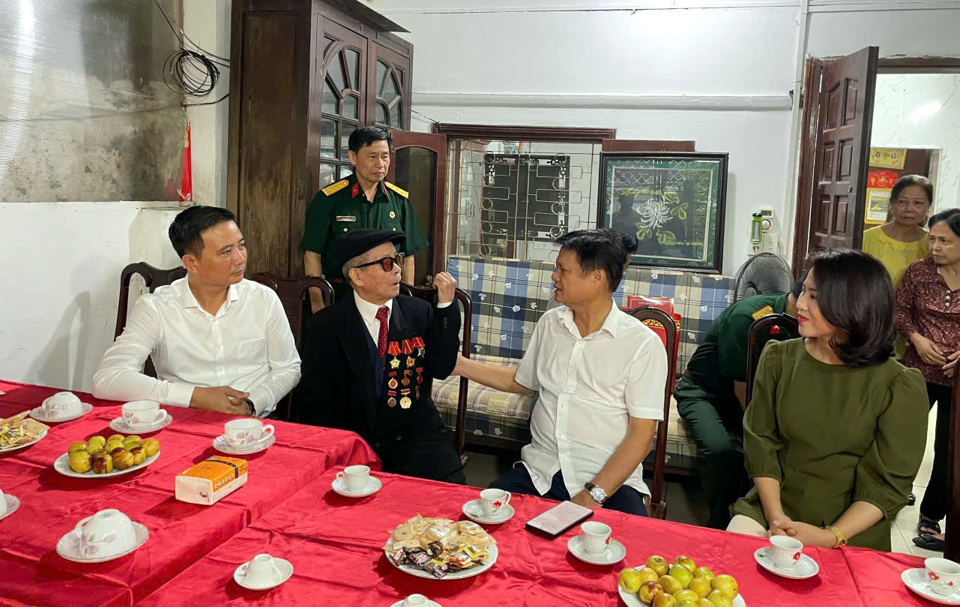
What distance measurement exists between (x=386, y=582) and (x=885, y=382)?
126cm

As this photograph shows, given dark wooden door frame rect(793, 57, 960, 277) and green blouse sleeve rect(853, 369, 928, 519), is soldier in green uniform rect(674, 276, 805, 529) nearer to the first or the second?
green blouse sleeve rect(853, 369, 928, 519)

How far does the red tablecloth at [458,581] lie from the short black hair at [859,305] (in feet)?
1.95

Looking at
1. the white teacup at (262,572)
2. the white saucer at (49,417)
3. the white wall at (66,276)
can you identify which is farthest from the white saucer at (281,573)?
the white wall at (66,276)

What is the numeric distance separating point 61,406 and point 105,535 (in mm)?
764

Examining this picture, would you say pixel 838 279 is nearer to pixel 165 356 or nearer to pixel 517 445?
pixel 517 445

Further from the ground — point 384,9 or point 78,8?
point 384,9

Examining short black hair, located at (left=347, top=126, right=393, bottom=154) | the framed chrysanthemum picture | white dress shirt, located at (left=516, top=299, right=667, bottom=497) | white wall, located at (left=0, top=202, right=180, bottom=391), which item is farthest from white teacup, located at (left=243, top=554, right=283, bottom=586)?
the framed chrysanthemum picture

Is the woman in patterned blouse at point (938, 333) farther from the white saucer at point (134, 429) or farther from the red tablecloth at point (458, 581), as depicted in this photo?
the white saucer at point (134, 429)

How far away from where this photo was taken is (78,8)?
112 inches

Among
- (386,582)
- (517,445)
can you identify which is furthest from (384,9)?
(386,582)

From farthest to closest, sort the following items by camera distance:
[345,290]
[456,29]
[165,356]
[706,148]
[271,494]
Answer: [456,29] < [706,148] < [345,290] < [165,356] < [271,494]

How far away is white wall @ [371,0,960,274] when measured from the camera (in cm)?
442

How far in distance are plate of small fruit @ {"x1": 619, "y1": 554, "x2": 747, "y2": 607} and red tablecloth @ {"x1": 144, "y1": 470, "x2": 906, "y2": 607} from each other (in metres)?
0.04

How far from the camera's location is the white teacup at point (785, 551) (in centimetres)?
116
